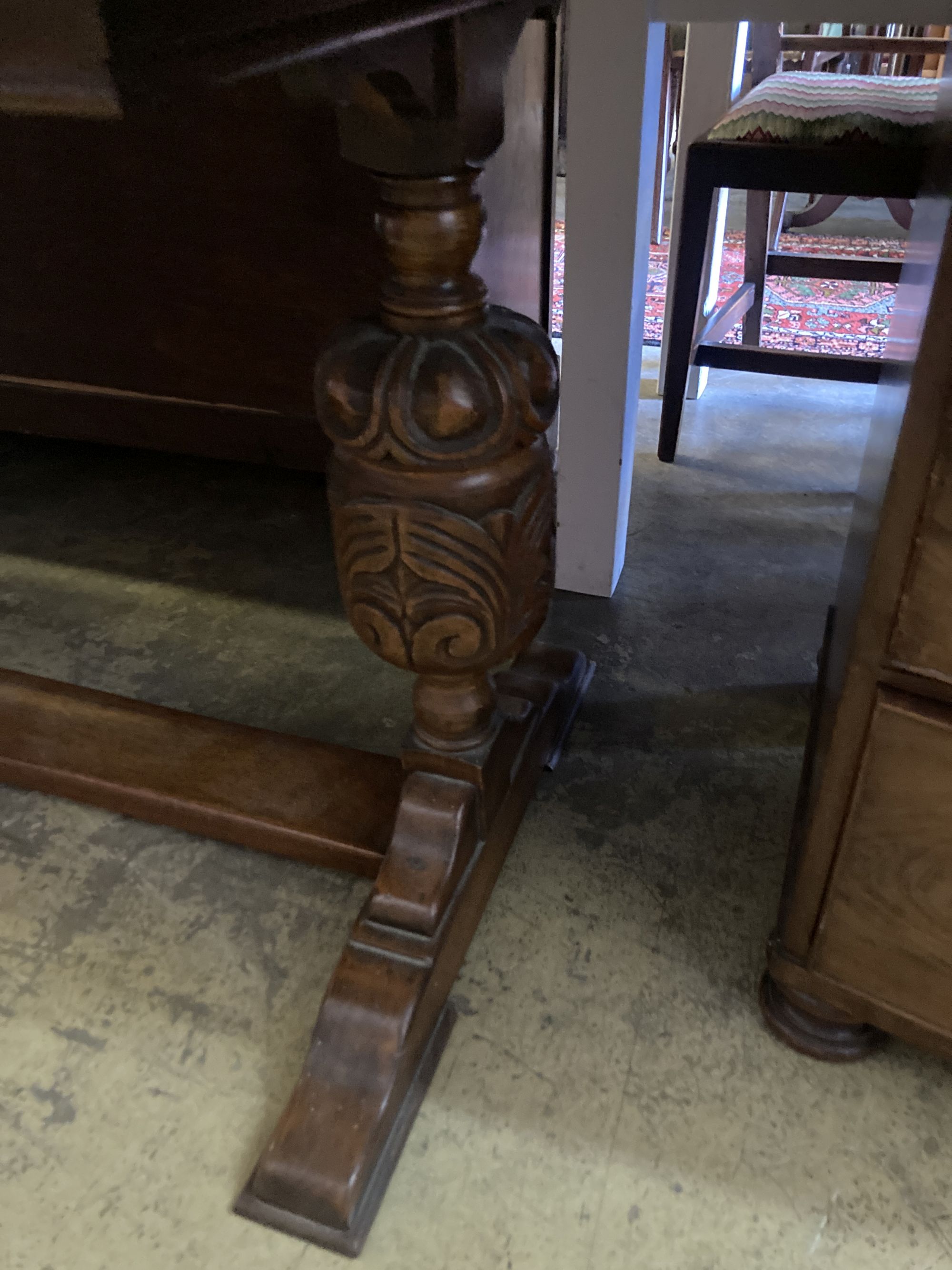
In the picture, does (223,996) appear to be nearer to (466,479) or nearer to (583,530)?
(466,479)

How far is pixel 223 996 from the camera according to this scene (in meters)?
0.83

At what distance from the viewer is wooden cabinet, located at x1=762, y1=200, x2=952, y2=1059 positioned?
52cm

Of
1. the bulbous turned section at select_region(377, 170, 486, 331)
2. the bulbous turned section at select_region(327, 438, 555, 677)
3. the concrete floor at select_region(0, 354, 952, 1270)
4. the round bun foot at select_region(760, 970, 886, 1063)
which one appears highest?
the bulbous turned section at select_region(377, 170, 486, 331)

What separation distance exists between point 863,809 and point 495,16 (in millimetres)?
535

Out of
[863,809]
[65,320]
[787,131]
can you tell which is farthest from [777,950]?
[65,320]

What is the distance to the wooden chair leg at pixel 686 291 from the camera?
1.41 meters

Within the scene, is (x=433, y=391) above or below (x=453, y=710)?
above

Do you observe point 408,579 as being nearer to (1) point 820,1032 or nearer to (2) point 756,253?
(1) point 820,1032

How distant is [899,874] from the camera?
632 mm

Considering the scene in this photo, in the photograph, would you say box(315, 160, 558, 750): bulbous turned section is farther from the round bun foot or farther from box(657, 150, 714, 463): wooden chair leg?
box(657, 150, 714, 463): wooden chair leg

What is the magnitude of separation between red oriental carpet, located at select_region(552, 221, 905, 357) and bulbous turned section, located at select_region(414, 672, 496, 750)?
1448 mm

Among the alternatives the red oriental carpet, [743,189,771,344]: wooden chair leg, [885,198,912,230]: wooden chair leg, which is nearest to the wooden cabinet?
[743,189,771,344]: wooden chair leg

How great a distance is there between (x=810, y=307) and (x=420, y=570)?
2.20 m

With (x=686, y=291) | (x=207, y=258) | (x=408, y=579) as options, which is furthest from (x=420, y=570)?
(x=686, y=291)
